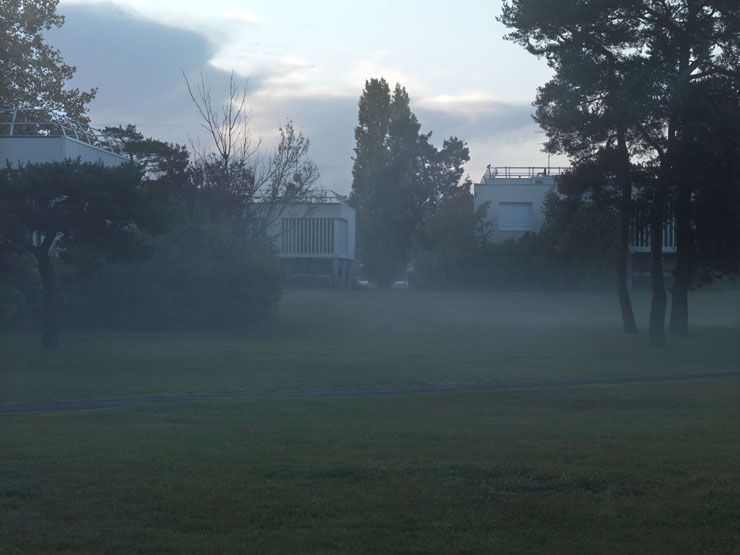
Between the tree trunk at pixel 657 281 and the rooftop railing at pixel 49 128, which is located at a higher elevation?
the rooftop railing at pixel 49 128

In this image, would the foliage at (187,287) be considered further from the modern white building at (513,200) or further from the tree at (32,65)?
the modern white building at (513,200)

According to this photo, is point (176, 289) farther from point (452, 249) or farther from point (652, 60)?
point (452, 249)

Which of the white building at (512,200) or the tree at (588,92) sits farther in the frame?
the white building at (512,200)

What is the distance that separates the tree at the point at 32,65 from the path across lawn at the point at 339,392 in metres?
35.7

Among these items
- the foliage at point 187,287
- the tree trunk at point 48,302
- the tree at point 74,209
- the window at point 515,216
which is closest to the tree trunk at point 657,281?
the foliage at point 187,287

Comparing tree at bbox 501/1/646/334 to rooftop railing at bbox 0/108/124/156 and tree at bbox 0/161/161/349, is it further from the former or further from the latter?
rooftop railing at bbox 0/108/124/156

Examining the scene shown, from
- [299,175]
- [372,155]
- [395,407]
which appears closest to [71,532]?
[395,407]

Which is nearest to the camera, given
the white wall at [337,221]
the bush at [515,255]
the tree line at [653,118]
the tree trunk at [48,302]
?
the tree trunk at [48,302]

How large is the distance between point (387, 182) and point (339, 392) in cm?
7944

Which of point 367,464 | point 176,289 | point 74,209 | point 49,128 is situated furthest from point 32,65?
point 367,464

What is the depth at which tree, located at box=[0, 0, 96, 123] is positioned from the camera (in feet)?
165

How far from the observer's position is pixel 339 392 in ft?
61.9

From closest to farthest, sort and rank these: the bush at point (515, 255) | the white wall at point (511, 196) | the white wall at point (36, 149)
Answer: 1. the white wall at point (36, 149)
2. the bush at point (515, 255)
3. the white wall at point (511, 196)

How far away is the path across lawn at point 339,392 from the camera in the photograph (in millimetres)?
16500
